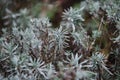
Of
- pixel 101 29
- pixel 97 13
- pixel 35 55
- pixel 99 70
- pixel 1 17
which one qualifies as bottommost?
pixel 99 70

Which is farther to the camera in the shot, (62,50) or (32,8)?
(32,8)

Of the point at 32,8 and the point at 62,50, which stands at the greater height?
the point at 32,8

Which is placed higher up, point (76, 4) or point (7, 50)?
point (76, 4)

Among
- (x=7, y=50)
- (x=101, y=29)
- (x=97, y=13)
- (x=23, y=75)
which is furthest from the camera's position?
(x=97, y=13)

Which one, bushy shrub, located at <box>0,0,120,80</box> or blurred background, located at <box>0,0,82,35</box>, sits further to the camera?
blurred background, located at <box>0,0,82,35</box>

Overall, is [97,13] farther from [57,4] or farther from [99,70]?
[57,4]

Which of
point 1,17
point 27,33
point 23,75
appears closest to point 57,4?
point 1,17

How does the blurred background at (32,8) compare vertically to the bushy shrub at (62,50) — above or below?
above

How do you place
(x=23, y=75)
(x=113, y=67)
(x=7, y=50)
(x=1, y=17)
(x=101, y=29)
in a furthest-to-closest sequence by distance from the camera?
(x=1, y=17) < (x=101, y=29) < (x=113, y=67) < (x=7, y=50) < (x=23, y=75)

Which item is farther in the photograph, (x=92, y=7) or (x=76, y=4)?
(x=76, y=4)

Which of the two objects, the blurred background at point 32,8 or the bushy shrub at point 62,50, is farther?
the blurred background at point 32,8

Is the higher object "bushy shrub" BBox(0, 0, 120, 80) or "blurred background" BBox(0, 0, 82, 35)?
"blurred background" BBox(0, 0, 82, 35)
